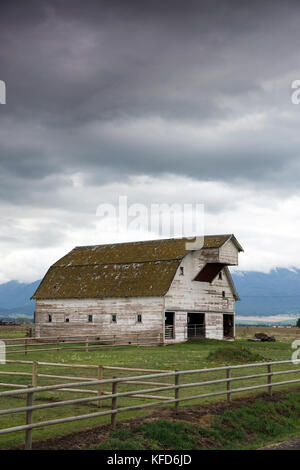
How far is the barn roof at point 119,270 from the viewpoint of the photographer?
4803cm

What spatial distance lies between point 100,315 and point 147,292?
219 inches

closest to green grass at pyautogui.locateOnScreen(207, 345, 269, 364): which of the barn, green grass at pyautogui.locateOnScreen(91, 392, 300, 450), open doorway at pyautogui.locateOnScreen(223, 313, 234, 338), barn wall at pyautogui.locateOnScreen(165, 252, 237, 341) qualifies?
green grass at pyautogui.locateOnScreen(91, 392, 300, 450)

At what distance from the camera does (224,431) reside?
14.9m

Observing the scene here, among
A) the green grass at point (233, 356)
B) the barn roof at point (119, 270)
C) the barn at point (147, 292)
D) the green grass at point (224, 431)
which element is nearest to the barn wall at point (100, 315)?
the barn at point (147, 292)

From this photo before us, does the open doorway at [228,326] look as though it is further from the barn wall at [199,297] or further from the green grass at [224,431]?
the green grass at [224,431]

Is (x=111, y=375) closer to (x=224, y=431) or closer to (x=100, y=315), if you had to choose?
(x=224, y=431)

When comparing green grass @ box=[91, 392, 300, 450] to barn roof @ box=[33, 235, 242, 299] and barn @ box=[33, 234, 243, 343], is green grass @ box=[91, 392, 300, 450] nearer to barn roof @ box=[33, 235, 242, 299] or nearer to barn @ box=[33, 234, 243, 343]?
barn @ box=[33, 234, 243, 343]

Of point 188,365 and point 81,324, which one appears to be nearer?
point 188,365

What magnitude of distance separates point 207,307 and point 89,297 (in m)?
10.4

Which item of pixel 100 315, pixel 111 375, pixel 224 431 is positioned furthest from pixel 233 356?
pixel 100 315

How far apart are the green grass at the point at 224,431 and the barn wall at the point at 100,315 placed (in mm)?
28078

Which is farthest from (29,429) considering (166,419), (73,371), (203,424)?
(73,371)

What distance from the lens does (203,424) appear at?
14.8 metres
